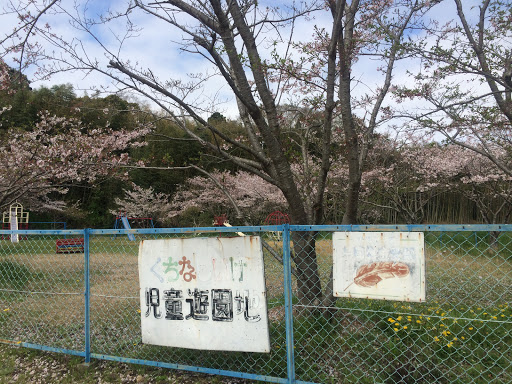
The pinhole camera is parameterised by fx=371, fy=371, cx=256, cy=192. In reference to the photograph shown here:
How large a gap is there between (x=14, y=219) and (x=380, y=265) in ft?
51.1

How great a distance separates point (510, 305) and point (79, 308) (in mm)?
5183

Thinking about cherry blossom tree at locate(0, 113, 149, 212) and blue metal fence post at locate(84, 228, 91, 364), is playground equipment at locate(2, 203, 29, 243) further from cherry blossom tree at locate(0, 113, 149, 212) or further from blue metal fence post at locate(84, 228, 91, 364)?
blue metal fence post at locate(84, 228, 91, 364)

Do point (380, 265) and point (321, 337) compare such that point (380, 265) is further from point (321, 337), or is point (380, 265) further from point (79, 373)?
point (79, 373)

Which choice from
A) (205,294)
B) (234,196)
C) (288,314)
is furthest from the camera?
(234,196)

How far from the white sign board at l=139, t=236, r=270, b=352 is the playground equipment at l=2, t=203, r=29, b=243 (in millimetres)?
12217

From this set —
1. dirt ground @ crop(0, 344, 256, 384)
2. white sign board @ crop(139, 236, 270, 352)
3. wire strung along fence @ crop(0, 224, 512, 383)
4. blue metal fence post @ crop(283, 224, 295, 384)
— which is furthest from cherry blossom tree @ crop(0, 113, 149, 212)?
blue metal fence post @ crop(283, 224, 295, 384)

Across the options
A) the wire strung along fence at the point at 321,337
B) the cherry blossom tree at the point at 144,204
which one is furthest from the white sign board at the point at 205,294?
the cherry blossom tree at the point at 144,204

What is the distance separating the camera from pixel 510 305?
13.3ft

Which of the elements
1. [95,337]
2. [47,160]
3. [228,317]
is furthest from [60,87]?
[228,317]

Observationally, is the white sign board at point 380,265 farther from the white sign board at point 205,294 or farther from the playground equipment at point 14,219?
the playground equipment at point 14,219

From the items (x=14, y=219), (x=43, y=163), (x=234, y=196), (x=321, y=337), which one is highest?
(x=43, y=163)

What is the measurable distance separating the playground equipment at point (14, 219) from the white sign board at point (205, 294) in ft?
40.1

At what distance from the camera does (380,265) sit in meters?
2.08

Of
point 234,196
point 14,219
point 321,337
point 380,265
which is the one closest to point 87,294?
point 321,337
